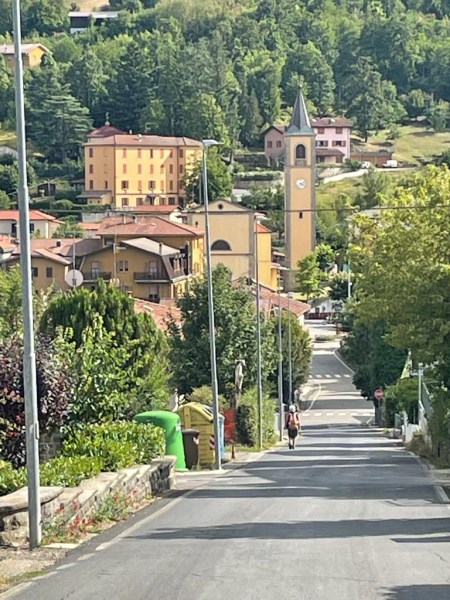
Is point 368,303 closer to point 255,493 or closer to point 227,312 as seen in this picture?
point 227,312

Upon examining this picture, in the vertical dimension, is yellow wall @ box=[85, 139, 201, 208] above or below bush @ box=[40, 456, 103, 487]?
above

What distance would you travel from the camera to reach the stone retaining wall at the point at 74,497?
14570mm

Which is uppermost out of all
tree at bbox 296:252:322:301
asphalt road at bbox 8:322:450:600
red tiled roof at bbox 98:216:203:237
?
red tiled roof at bbox 98:216:203:237

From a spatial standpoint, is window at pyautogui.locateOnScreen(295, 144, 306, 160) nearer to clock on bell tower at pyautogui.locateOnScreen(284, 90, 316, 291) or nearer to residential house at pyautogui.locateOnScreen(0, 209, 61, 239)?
clock on bell tower at pyautogui.locateOnScreen(284, 90, 316, 291)

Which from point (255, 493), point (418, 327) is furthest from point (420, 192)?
point (255, 493)

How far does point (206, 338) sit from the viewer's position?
45.0 meters

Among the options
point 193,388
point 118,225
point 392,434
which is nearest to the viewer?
point 193,388

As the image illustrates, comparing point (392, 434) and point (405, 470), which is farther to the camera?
point (392, 434)

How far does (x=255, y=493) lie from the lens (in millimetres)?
23281

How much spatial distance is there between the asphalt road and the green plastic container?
4.08ft

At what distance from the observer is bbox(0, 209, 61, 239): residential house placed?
119 meters

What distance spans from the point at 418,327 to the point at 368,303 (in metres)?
6.39

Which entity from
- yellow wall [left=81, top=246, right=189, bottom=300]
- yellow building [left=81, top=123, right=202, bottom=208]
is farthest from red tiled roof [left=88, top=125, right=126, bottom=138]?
yellow wall [left=81, top=246, right=189, bottom=300]

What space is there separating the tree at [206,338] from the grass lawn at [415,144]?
138 meters
